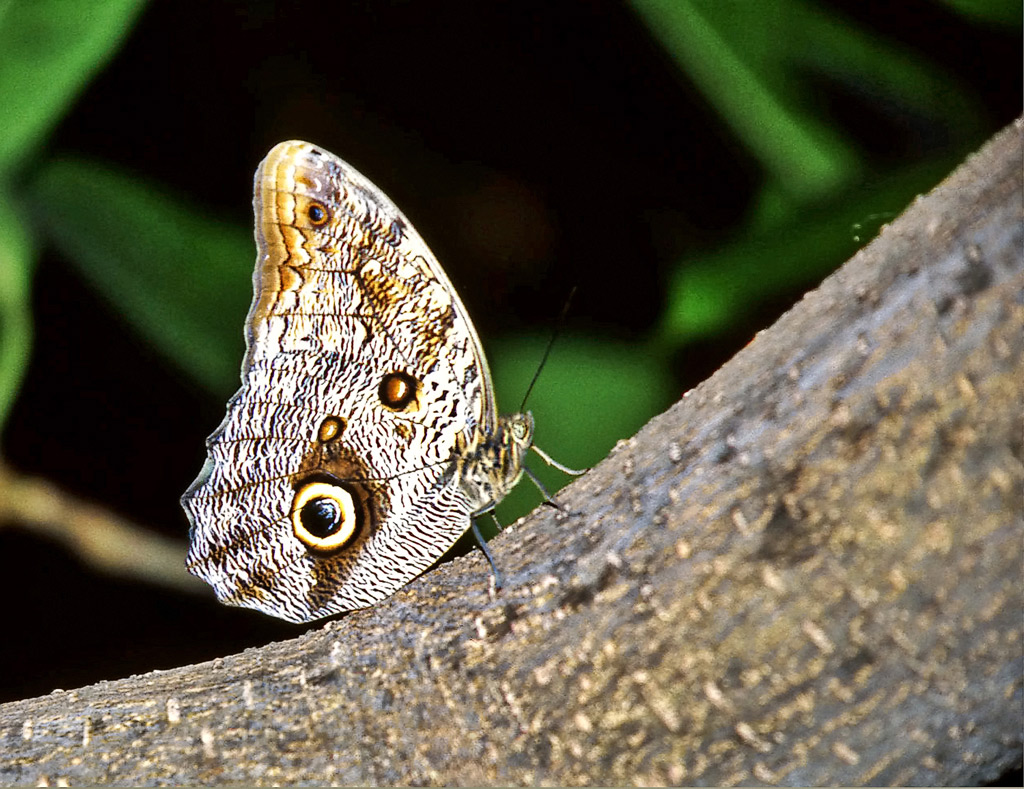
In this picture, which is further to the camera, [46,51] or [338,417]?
[46,51]

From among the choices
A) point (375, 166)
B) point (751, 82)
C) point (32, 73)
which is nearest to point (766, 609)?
point (751, 82)

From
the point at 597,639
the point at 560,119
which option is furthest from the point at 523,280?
the point at 597,639

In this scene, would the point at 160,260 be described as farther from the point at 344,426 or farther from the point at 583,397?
the point at 583,397

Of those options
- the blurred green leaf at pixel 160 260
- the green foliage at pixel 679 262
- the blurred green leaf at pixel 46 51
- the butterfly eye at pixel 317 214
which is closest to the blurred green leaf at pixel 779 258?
the green foliage at pixel 679 262

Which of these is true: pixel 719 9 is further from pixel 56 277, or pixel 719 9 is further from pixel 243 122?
pixel 56 277

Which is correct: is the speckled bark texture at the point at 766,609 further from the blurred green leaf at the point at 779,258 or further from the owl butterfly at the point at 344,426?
the blurred green leaf at the point at 779,258
